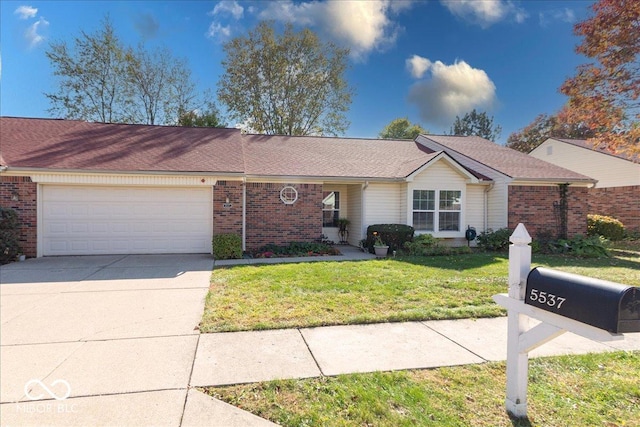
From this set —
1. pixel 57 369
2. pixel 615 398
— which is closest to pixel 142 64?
pixel 57 369

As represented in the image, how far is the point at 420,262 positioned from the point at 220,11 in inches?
502

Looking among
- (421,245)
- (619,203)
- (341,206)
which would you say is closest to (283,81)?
(341,206)

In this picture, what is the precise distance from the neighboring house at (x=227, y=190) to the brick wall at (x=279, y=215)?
0.12 ft

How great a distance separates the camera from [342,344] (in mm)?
4160

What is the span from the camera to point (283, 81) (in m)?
26.9

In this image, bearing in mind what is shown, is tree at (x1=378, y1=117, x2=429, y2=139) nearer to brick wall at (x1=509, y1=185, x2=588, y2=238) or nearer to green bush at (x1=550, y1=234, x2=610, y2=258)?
brick wall at (x1=509, y1=185, x2=588, y2=238)

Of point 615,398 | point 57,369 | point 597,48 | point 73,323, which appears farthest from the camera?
point 597,48

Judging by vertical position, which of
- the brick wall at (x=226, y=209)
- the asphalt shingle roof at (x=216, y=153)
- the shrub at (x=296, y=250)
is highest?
the asphalt shingle roof at (x=216, y=153)

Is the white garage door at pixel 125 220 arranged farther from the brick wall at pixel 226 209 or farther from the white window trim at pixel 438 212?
the white window trim at pixel 438 212

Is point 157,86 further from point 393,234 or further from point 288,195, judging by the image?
point 393,234

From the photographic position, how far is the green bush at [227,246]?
10047mm

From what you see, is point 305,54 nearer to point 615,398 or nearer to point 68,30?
point 68,30

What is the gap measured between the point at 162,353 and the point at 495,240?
11653 millimetres

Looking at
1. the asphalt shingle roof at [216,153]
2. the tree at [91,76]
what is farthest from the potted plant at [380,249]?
the tree at [91,76]
